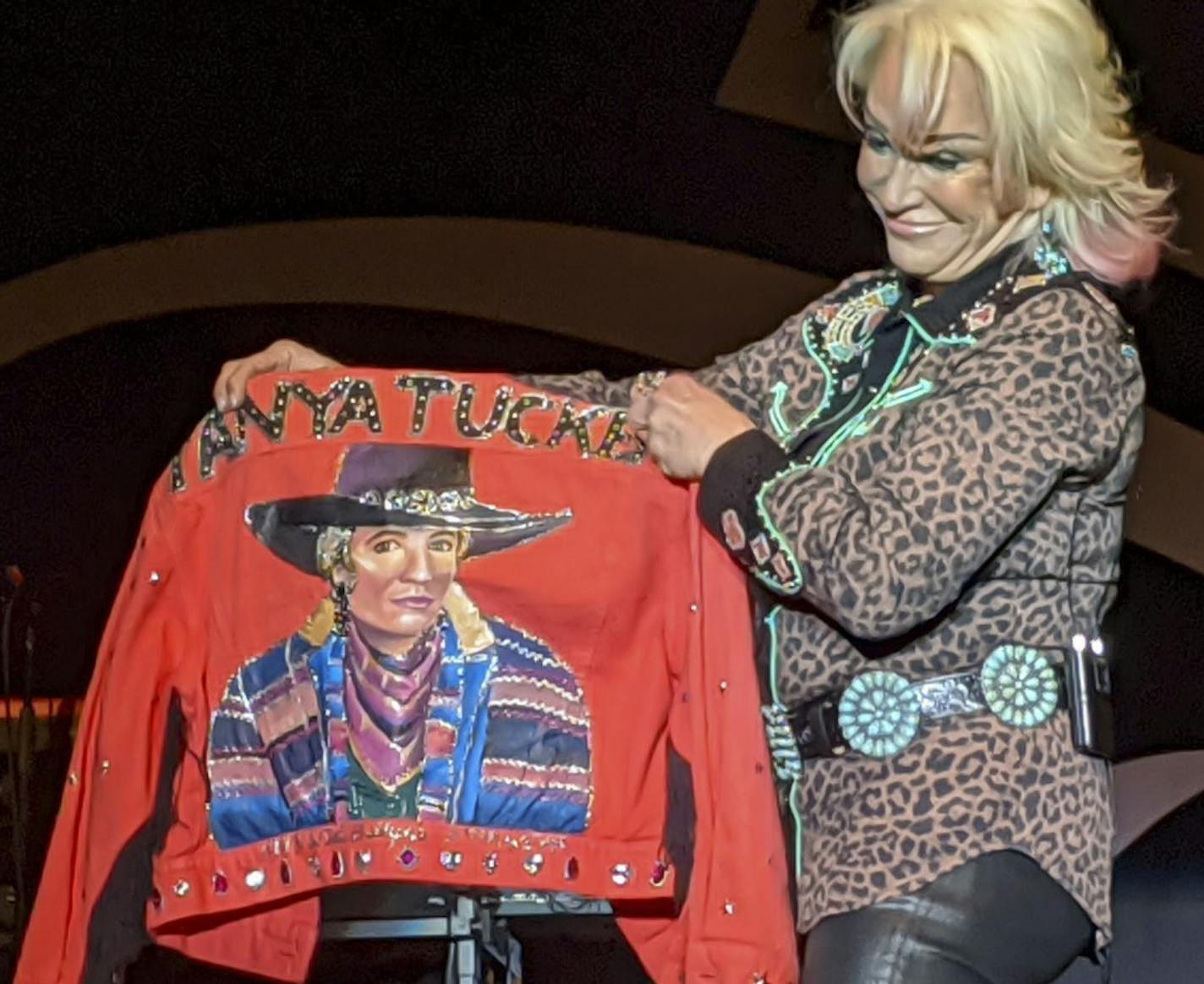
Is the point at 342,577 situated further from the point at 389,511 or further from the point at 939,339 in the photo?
the point at 939,339

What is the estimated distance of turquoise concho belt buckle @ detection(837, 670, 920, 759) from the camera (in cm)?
154

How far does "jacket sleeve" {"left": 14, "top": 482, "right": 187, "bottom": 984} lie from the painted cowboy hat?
0.43 feet

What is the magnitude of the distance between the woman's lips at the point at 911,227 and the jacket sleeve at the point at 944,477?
126 millimetres

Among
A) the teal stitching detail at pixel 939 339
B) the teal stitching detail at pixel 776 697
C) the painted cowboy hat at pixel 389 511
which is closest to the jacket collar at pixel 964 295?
the teal stitching detail at pixel 939 339

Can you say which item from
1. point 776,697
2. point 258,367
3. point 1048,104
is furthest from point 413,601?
point 1048,104

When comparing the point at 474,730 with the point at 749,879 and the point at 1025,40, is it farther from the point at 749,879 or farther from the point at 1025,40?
the point at 1025,40

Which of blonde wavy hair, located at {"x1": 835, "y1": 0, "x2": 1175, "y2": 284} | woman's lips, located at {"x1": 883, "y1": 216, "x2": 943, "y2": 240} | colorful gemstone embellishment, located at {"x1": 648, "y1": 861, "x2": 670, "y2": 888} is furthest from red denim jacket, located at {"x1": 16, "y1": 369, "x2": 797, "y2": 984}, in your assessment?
blonde wavy hair, located at {"x1": 835, "y1": 0, "x2": 1175, "y2": 284}

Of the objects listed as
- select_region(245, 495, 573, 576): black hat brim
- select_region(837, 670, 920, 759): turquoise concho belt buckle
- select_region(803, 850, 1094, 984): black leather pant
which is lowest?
select_region(803, 850, 1094, 984): black leather pant

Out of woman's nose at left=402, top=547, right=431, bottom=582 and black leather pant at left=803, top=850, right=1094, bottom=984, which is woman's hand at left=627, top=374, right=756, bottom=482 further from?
black leather pant at left=803, top=850, right=1094, bottom=984

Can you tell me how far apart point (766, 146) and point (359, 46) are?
0.78 meters

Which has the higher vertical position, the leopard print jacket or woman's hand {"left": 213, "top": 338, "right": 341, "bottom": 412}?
woman's hand {"left": 213, "top": 338, "right": 341, "bottom": 412}

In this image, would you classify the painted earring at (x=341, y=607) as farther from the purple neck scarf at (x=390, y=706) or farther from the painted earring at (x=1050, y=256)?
the painted earring at (x=1050, y=256)

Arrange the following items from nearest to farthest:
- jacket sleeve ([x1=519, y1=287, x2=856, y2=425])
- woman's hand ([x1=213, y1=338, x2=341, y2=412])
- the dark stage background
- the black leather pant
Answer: the black leather pant → jacket sleeve ([x1=519, y1=287, x2=856, y2=425]) → woman's hand ([x1=213, y1=338, x2=341, y2=412]) → the dark stage background

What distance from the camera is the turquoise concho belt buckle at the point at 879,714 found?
5.06 feet
